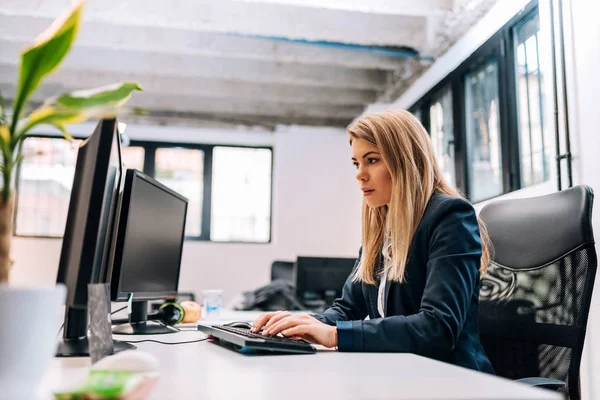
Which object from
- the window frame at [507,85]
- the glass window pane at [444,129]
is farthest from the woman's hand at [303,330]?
the glass window pane at [444,129]

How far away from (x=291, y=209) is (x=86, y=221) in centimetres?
509

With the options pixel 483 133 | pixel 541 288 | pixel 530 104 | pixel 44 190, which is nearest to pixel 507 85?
pixel 530 104

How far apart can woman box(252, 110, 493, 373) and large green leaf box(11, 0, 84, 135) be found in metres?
0.69

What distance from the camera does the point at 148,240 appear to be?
1.62 m

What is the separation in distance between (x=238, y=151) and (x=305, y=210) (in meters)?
1.00

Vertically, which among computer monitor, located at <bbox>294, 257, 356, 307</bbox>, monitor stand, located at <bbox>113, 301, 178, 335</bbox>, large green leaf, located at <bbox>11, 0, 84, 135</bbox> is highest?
large green leaf, located at <bbox>11, 0, 84, 135</bbox>

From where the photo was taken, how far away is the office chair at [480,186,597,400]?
123 cm

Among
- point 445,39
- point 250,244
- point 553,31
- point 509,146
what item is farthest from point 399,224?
point 250,244

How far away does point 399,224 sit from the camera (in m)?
1.36

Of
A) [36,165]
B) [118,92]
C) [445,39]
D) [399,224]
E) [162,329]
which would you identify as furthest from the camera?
[36,165]

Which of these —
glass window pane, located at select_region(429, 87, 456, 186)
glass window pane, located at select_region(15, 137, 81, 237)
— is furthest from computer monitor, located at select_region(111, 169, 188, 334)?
glass window pane, located at select_region(15, 137, 81, 237)

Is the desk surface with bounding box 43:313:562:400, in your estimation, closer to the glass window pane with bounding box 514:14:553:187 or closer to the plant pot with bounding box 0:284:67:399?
the plant pot with bounding box 0:284:67:399

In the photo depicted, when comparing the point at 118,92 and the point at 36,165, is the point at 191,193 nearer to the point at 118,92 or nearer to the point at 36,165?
the point at 36,165

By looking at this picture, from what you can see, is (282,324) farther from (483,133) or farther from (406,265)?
(483,133)
